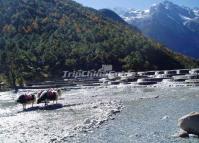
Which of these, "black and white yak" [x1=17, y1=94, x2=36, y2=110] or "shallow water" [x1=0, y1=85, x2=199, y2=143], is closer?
"shallow water" [x1=0, y1=85, x2=199, y2=143]

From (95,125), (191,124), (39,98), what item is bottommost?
(95,125)

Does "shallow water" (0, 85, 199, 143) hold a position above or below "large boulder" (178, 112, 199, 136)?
below

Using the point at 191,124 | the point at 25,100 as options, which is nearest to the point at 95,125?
the point at 191,124

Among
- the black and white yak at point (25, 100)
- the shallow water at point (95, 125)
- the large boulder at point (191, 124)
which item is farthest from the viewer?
the black and white yak at point (25, 100)

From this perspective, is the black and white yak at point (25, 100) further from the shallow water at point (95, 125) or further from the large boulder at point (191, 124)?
the large boulder at point (191, 124)

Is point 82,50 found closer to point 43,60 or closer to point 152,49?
point 43,60

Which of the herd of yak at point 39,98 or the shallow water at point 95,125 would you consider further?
the herd of yak at point 39,98

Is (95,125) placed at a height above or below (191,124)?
below

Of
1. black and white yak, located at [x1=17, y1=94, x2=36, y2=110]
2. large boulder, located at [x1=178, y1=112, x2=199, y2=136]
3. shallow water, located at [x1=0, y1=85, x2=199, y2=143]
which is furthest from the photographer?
black and white yak, located at [x1=17, y1=94, x2=36, y2=110]

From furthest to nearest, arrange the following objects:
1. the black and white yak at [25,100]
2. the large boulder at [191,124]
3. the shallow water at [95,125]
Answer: the black and white yak at [25,100] < the shallow water at [95,125] < the large boulder at [191,124]

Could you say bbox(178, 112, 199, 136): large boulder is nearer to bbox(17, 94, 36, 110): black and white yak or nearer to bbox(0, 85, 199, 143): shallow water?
bbox(0, 85, 199, 143): shallow water

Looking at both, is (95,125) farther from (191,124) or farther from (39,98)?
(39,98)

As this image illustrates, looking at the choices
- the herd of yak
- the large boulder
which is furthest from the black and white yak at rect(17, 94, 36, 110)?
the large boulder

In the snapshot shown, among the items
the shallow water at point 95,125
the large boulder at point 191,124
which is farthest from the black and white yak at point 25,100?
the large boulder at point 191,124
